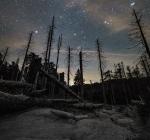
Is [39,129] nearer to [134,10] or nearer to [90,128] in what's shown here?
[90,128]

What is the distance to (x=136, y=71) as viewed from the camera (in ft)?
172

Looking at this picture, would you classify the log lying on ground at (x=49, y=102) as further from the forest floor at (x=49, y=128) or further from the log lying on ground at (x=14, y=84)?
the log lying on ground at (x=14, y=84)

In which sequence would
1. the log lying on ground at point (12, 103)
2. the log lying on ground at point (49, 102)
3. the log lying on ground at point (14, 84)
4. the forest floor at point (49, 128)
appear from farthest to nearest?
the log lying on ground at point (14, 84) → the log lying on ground at point (49, 102) → the log lying on ground at point (12, 103) → the forest floor at point (49, 128)

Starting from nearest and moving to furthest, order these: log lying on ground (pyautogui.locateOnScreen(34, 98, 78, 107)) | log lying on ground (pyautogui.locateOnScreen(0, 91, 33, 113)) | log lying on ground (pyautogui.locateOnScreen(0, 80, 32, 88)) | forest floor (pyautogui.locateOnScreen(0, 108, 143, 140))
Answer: forest floor (pyautogui.locateOnScreen(0, 108, 143, 140)), log lying on ground (pyautogui.locateOnScreen(0, 91, 33, 113)), log lying on ground (pyautogui.locateOnScreen(34, 98, 78, 107)), log lying on ground (pyautogui.locateOnScreen(0, 80, 32, 88))

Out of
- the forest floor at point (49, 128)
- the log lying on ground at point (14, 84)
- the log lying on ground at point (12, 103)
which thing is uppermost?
the log lying on ground at point (14, 84)

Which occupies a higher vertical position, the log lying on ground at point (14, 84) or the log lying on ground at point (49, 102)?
the log lying on ground at point (14, 84)

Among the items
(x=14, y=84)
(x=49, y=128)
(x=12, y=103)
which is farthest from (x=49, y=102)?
(x=14, y=84)

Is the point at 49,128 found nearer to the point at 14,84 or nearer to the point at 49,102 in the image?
the point at 49,102

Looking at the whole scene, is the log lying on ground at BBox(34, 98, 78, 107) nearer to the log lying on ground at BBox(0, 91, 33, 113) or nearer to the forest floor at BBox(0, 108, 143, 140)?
the log lying on ground at BBox(0, 91, 33, 113)

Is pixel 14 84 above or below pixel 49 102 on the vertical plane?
above

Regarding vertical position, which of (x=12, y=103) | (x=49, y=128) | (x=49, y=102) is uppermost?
(x=49, y=102)

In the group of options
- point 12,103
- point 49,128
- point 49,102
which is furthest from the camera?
point 49,102

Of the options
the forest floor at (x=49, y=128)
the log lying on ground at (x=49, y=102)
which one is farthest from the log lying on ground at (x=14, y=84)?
the forest floor at (x=49, y=128)

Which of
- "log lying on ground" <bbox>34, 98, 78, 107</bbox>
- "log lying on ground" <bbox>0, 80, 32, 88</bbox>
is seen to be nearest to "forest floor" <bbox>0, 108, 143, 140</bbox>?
"log lying on ground" <bbox>34, 98, 78, 107</bbox>
